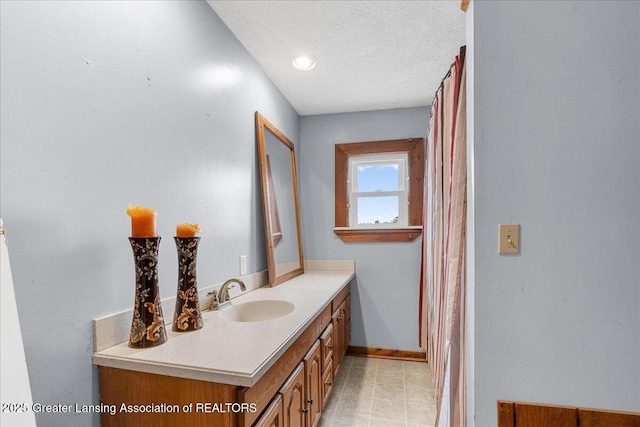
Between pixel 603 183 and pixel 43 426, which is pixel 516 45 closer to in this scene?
pixel 603 183

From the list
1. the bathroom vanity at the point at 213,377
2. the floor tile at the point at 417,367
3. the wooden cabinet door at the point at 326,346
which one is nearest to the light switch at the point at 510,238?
the bathroom vanity at the point at 213,377

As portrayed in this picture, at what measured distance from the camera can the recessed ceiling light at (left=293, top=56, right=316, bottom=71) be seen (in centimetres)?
211

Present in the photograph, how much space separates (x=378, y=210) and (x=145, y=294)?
2.37 m

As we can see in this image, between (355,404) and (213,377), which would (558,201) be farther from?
(355,404)

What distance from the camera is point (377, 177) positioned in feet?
10.1

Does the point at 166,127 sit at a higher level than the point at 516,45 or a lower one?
lower

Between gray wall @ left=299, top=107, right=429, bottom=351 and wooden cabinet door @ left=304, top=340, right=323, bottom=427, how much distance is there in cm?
126

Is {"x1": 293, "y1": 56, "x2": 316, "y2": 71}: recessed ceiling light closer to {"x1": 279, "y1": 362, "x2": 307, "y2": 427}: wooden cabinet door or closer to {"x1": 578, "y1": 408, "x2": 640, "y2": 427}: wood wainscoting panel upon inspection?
{"x1": 279, "y1": 362, "x2": 307, "y2": 427}: wooden cabinet door

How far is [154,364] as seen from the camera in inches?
36.7

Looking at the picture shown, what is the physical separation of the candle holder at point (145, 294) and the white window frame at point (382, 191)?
2224 millimetres

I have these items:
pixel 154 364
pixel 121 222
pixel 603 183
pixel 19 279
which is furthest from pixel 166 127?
pixel 603 183

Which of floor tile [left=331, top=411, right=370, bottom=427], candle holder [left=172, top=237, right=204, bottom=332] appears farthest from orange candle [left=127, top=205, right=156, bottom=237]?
floor tile [left=331, top=411, right=370, bottom=427]

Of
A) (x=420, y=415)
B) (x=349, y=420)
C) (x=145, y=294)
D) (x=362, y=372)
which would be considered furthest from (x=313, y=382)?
(x=362, y=372)

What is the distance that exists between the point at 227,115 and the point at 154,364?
1.35 metres
